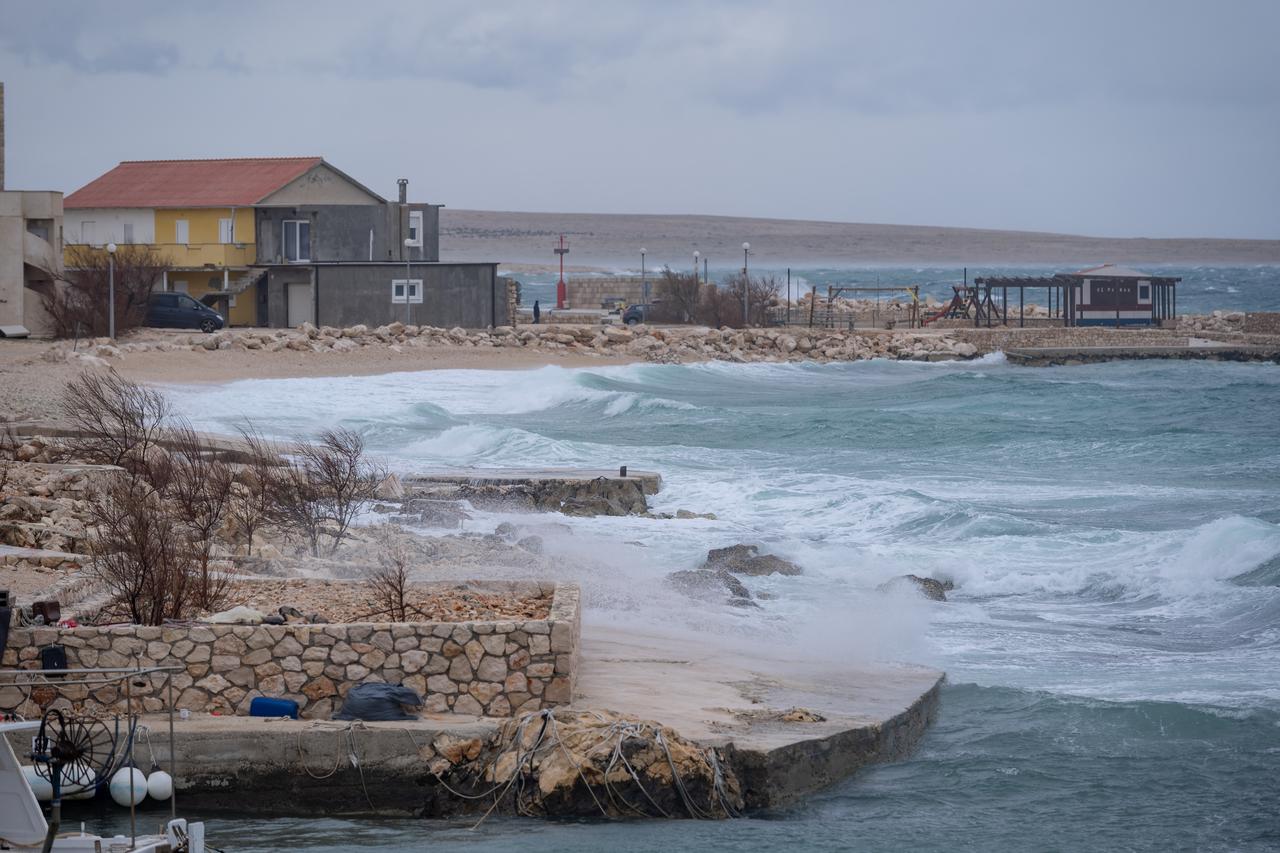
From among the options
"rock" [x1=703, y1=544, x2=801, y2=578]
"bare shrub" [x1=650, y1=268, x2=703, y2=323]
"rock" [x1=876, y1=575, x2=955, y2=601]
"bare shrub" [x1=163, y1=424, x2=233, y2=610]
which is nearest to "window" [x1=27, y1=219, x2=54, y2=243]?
"bare shrub" [x1=163, y1=424, x2=233, y2=610]

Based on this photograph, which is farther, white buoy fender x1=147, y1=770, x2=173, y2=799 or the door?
the door

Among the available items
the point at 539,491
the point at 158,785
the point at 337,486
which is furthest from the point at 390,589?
the point at 539,491

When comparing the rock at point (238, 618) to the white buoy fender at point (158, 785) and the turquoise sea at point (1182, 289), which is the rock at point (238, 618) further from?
the turquoise sea at point (1182, 289)

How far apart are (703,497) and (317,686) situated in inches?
565

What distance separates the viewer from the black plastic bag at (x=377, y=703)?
11484 mm

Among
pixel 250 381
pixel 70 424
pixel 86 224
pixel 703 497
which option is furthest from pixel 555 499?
pixel 86 224

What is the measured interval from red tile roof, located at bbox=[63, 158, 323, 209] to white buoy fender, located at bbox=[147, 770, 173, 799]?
4363 cm

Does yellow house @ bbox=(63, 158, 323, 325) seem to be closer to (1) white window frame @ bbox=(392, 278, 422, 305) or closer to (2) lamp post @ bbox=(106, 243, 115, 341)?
(1) white window frame @ bbox=(392, 278, 422, 305)

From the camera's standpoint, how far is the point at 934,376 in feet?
178

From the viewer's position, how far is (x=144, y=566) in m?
12.7

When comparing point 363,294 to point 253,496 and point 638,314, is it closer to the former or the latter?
point 638,314

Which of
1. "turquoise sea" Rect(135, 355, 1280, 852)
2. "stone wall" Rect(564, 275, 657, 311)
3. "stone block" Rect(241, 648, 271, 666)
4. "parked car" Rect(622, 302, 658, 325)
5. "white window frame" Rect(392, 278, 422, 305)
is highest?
"stone wall" Rect(564, 275, 657, 311)

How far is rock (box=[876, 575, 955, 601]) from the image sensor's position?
A: 1852 cm

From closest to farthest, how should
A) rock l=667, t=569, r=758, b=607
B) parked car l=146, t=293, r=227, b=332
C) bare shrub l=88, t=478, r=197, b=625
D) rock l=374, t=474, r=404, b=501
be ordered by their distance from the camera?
bare shrub l=88, t=478, r=197, b=625 → rock l=667, t=569, r=758, b=607 → rock l=374, t=474, r=404, b=501 → parked car l=146, t=293, r=227, b=332
